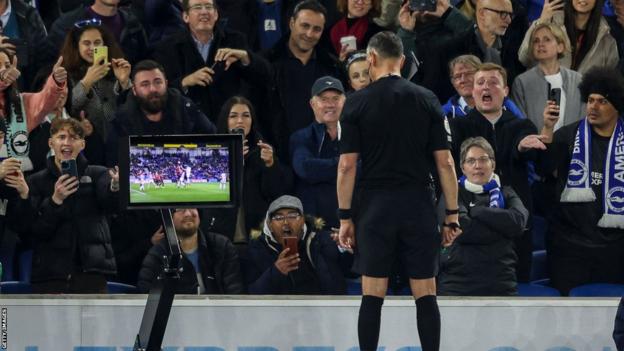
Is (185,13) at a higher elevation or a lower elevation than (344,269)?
higher

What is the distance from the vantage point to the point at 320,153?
11.2 meters

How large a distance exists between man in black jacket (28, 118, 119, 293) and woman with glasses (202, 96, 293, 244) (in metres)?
0.92

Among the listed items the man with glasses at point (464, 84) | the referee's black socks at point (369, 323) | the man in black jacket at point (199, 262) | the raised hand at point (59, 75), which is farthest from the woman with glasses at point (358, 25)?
the referee's black socks at point (369, 323)

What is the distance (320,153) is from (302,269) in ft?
3.45

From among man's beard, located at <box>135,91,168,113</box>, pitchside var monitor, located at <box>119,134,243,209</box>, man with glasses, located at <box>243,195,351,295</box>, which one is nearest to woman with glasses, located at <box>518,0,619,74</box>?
man with glasses, located at <box>243,195,351,295</box>

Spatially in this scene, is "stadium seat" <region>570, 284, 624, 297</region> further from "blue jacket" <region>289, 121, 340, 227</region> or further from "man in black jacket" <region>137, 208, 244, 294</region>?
"man in black jacket" <region>137, 208, 244, 294</region>

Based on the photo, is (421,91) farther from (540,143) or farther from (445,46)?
(445,46)

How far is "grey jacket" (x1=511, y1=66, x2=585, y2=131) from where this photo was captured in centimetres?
1156

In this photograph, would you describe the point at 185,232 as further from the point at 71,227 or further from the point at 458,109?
the point at 458,109

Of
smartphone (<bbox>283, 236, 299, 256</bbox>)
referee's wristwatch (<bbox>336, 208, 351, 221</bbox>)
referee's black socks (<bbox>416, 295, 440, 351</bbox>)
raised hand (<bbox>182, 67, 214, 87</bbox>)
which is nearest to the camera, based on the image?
referee's black socks (<bbox>416, 295, 440, 351</bbox>)

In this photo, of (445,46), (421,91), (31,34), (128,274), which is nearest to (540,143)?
(445,46)

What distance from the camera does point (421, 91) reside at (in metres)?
8.80

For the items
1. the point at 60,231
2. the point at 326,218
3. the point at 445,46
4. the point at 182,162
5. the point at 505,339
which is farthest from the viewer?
the point at 445,46

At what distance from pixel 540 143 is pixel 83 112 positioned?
3410mm
